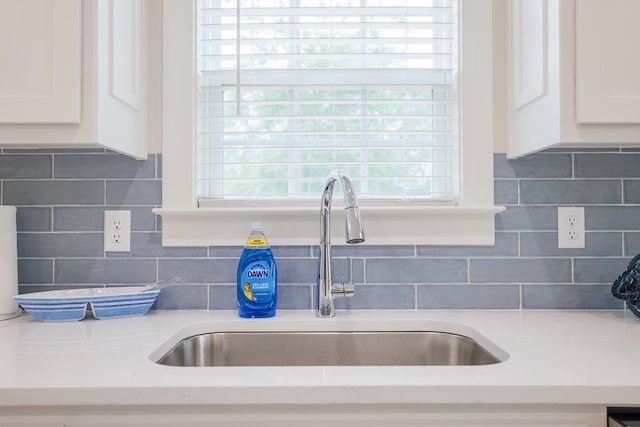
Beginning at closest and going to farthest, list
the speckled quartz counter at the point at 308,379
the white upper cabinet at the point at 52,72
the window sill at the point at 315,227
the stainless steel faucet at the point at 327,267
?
the speckled quartz counter at the point at 308,379 < the white upper cabinet at the point at 52,72 < the stainless steel faucet at the point at 327,267 < the window sill at the point at 315,227

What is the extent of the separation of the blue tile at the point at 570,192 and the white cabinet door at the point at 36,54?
127 centimetres

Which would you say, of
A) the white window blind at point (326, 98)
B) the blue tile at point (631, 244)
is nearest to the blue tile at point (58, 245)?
the white window blind at point (326, 98)

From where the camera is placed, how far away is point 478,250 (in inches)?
59.4

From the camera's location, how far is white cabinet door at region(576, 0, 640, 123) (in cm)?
118

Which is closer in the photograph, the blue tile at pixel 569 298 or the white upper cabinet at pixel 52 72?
the white upper cabinet at pixel 52 72

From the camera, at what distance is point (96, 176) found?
1513mm

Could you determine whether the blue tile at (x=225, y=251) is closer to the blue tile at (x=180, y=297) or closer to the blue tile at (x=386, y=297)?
the blue tile at (x=180, y=297)

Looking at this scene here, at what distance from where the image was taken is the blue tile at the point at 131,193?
151 centimetres

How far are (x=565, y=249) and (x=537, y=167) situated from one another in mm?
261

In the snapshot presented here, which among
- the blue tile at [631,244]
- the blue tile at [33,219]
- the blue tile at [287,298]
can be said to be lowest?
the blue tile at [287,298]

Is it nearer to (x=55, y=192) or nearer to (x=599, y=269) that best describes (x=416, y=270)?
(x=599, y=269)

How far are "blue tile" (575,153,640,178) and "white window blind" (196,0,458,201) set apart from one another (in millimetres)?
374

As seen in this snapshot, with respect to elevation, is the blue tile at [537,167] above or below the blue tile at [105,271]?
above

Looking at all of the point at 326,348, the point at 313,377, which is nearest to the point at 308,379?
the point at 313,377
